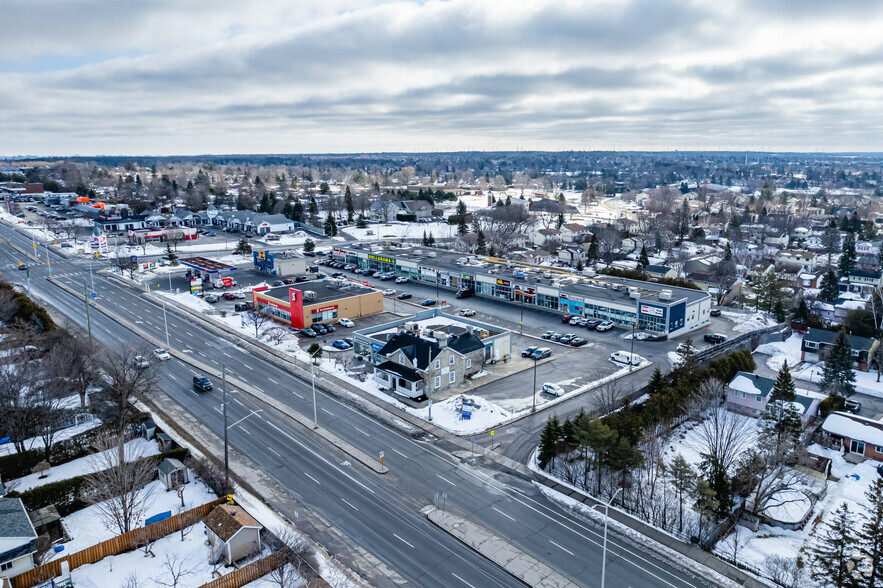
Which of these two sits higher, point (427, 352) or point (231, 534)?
point (427, 352)

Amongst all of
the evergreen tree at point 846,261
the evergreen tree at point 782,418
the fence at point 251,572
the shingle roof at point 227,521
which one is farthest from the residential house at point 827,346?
the shingle roof at point 227,521

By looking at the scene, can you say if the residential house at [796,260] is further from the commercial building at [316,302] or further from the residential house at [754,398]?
the commercial building at [316,302]

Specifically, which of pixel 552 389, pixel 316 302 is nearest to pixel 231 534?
pixel 552 389

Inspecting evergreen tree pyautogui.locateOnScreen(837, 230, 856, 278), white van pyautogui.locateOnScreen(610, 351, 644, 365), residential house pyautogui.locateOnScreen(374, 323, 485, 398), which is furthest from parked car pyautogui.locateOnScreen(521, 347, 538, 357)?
evergreen tree pyautogui.locateOnScreen(837, 230, 856, 278)

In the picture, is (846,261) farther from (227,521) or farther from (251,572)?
(251,572)

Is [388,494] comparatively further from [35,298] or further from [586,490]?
[35,298]

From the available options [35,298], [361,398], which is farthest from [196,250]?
[361,398]
